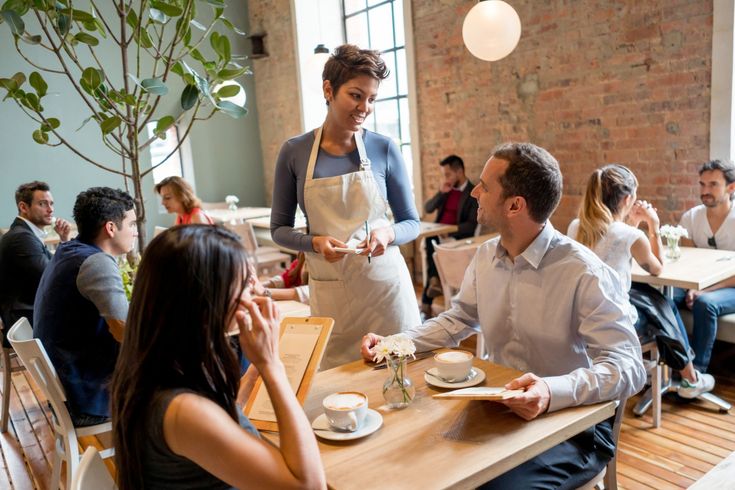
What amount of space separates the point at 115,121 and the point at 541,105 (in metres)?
3.60

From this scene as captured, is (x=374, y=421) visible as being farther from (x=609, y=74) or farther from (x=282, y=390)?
(x=609, y=74)

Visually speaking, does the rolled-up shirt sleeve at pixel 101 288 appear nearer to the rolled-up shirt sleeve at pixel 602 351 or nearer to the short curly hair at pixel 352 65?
the short curly hair at pixel 352 65

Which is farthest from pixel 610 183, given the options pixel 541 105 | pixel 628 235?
pixel 541 105

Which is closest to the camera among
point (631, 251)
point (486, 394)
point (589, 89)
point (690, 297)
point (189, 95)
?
point (486, 394)

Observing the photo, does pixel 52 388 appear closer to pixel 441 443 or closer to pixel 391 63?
pixel 441 443

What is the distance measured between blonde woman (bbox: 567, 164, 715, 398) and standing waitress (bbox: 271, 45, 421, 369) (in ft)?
3.99

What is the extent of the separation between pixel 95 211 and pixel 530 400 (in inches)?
72.6

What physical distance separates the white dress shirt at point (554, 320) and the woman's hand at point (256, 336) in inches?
26.4

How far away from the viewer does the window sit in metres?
6.62

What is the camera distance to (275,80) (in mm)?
8188

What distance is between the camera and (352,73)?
6.57ft

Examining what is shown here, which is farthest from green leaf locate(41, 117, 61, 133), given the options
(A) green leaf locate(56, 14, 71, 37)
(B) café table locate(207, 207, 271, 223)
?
(B) café table locate(207, 207, 271, 223)

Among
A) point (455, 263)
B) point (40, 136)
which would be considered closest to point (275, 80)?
point (455, 263)

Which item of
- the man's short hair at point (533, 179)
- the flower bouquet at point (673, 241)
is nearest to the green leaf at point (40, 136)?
the man's short hair at point (533, 179)
